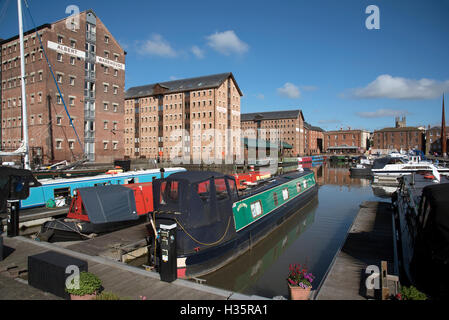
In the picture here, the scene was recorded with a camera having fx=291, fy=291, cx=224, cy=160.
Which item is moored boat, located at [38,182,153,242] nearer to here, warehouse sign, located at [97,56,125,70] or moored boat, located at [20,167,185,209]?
moored boat, located at [20,167,185,209]

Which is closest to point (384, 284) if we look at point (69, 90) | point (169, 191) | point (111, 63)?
point (169, 191)

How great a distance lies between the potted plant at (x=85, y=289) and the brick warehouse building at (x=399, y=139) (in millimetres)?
124583

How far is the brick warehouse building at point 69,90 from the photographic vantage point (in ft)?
121

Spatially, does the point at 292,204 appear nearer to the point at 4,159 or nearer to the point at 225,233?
the point at 225,233

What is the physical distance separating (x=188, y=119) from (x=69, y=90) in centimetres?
3184

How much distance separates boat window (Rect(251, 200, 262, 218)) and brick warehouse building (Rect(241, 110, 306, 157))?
103339 mm

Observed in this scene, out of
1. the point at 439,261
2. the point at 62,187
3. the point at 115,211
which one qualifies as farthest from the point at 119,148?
the point at 439,261

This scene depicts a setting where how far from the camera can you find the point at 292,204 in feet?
64.0

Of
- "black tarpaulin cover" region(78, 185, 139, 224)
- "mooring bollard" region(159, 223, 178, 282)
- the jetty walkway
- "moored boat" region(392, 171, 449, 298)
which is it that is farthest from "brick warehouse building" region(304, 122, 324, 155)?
"mooring bollard" region(159, 223, 178, 282)

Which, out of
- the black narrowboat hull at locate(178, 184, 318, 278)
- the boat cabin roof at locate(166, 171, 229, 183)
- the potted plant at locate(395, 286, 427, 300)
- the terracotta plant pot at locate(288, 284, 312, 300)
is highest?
the boat cabin roof at locate(166, 171, 229, 183)

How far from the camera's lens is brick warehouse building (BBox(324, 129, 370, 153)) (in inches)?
5266

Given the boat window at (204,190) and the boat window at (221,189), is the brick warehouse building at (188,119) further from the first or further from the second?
the boat window at (204,190)

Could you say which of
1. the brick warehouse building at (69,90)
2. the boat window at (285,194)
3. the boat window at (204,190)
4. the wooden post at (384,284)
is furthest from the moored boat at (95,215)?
the brick warehouse building at (69,90)
